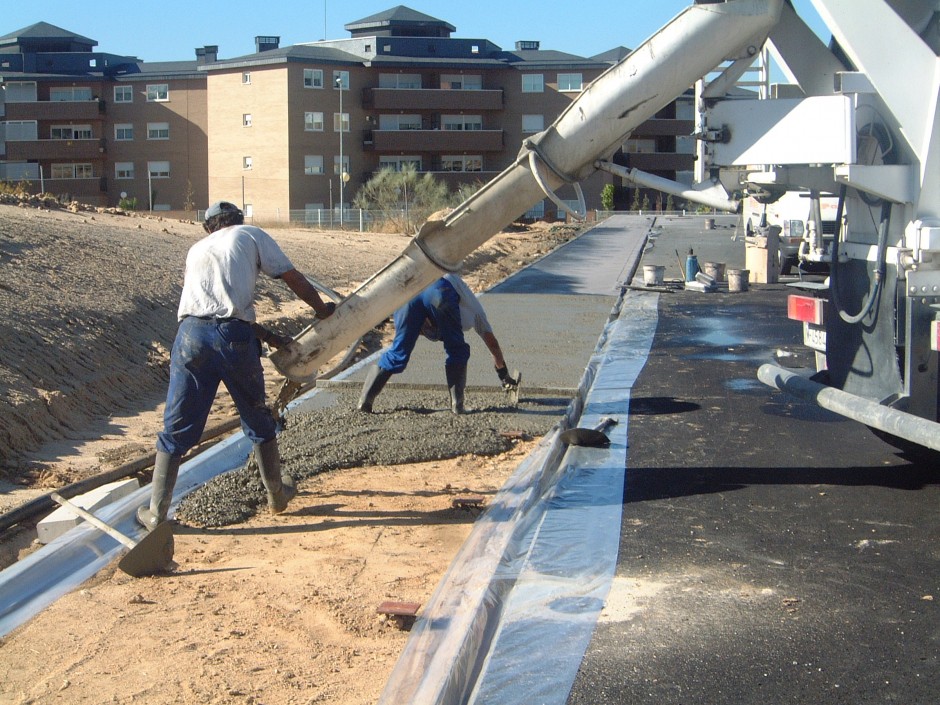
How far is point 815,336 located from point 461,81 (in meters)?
58.8

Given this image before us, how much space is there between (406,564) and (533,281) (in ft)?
47.3

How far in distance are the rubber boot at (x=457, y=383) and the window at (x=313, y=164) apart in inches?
2047

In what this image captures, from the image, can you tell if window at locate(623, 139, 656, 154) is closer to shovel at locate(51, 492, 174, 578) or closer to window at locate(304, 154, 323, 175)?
window at locate(304, 154, 323, 175)

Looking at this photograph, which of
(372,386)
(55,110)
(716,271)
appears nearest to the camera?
(372,386)

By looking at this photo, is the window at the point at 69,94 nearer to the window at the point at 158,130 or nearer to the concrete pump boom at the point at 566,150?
the window at the point at 158,130

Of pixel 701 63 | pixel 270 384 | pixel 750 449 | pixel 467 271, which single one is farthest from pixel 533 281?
pixel 701 63

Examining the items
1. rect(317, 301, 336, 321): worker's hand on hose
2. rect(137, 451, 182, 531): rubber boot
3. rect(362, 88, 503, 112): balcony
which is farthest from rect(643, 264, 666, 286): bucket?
rect(362, 88, 503, 112): balcony

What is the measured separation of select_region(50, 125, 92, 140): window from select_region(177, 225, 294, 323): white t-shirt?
61869 mm

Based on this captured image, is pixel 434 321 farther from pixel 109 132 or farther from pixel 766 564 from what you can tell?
pixel 109 132

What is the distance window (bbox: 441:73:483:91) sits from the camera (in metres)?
63.4

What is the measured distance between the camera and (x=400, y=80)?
62.7 meters

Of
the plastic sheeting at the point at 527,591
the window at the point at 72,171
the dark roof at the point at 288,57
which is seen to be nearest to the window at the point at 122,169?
the window at the point at 72,171

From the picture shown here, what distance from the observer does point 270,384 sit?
11711 millimetres

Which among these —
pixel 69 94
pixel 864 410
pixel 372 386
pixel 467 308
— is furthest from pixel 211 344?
pixel 69 94
